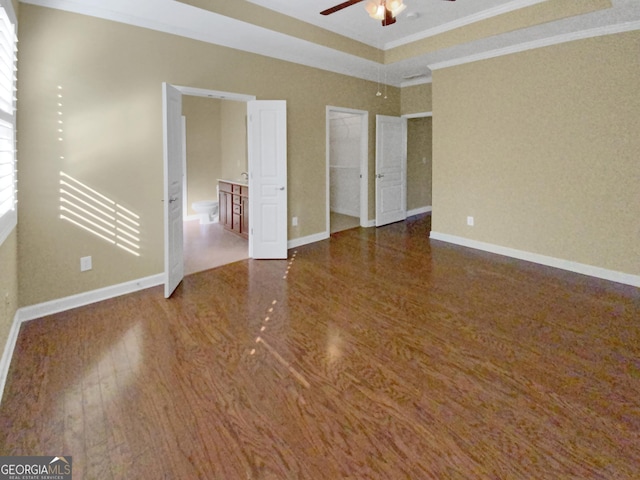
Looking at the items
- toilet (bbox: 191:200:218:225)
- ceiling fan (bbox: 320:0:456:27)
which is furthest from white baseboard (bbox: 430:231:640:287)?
toilet (bbox: 191:200:218:225)

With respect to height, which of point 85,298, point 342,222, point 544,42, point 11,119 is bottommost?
point 85,298

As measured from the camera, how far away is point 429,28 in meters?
4.62

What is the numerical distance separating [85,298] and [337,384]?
8.60 feet

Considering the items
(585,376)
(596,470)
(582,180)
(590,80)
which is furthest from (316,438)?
(590,80)

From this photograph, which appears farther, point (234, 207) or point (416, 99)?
point (416, 99)

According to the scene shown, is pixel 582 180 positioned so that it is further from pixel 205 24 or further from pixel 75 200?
pixel 75 200

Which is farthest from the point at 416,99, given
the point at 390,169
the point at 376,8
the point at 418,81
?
the point at 376,8

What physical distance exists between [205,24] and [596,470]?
4.51 m

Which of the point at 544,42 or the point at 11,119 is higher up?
the point at 544,42

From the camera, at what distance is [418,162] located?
26.3 ft

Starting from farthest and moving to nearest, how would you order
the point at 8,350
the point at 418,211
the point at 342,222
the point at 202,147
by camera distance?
the point at 418,211 → the point at 202,147 → the point at 342,222 → the point at 8,350

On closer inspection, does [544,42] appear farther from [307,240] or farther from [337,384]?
[337,384]

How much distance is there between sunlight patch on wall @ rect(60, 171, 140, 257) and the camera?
3275mm

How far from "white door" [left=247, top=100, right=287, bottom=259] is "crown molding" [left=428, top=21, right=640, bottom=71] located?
257cm
